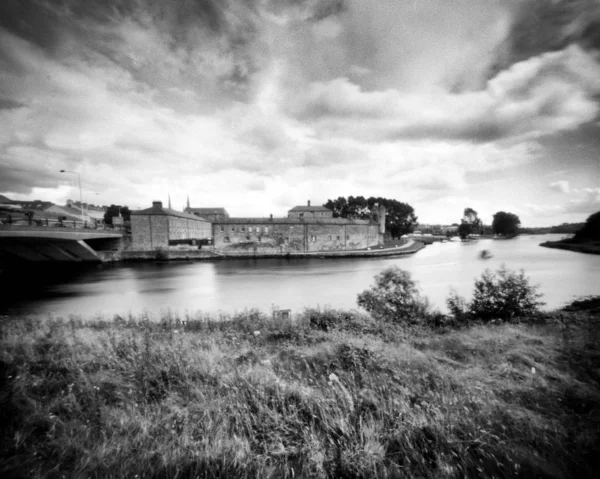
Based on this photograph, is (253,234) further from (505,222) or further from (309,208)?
(505,222)

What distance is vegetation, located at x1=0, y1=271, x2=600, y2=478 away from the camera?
1908 mm

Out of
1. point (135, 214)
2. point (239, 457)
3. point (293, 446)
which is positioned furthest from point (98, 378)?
point (135, 214)

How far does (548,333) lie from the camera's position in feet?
20.4

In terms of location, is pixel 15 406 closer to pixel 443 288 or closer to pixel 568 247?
pixel 443 288

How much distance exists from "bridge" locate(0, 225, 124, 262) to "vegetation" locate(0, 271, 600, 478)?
27.2 metres

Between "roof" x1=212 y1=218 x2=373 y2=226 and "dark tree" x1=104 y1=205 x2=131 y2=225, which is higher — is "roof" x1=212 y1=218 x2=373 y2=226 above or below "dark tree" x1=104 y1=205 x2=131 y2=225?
below

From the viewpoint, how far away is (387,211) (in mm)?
61062

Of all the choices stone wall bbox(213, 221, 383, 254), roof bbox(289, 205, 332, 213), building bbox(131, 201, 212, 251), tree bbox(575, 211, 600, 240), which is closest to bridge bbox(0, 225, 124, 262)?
building bbox(131, 201, 212, 251)

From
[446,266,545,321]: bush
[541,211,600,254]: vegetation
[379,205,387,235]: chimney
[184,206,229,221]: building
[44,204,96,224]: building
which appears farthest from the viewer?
[184,206,229,221]: building

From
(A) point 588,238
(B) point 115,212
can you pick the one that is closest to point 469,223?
(A) point 588,238

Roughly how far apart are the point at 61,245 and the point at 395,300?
38.2m

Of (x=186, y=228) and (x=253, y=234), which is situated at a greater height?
(x=186, y=228)

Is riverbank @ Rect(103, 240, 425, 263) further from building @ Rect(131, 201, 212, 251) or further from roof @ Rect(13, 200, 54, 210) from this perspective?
roof @ Rect(13, 200, 54, 210)

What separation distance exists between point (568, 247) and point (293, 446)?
6657cm
